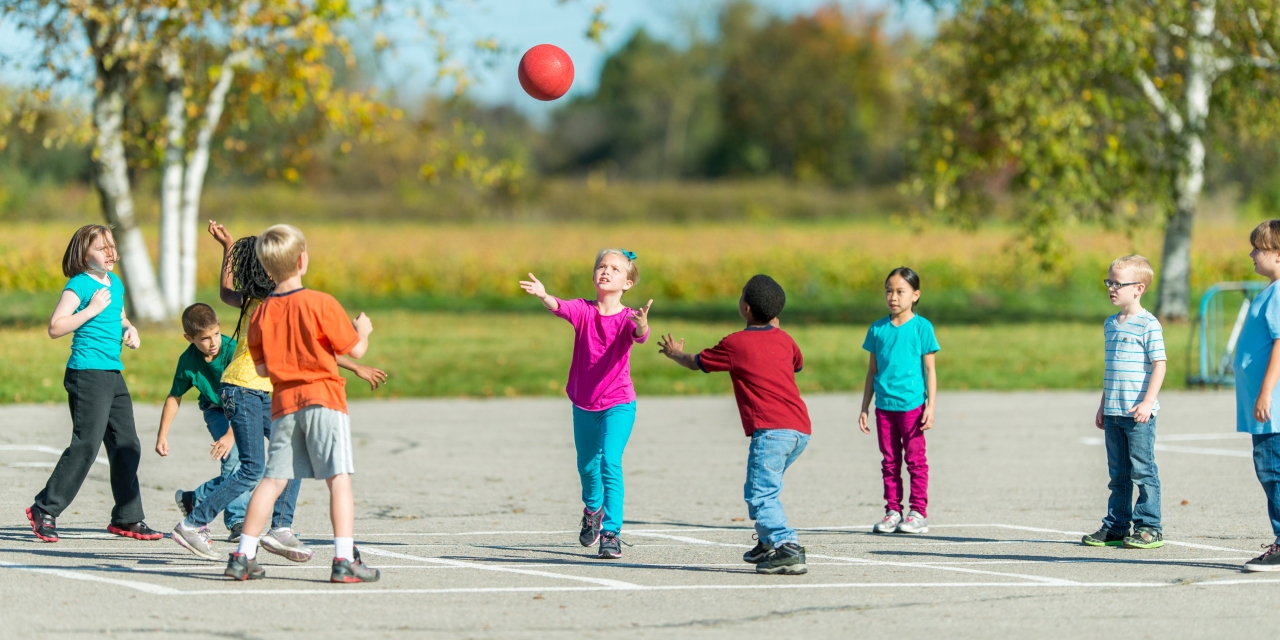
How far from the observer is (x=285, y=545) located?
23.9 feet

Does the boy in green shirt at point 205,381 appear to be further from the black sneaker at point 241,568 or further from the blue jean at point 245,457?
the black sneaker at point 241,568

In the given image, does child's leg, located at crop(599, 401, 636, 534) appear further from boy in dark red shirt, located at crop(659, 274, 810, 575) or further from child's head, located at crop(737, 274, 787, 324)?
child's head, located at crop(737, 274, 787, 324)

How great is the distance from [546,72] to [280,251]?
3.51 metres

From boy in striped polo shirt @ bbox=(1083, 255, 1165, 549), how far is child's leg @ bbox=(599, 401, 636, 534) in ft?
8.78

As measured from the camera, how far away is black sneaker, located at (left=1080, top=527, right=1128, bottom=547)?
25.8 ft

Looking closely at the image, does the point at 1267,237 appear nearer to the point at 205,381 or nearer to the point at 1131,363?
the point at 1131,363

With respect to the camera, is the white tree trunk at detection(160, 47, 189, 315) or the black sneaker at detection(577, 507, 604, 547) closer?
the black sneaker at detection(577, 507, 604, 547)

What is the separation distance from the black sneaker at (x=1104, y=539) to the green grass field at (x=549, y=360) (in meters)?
9.70

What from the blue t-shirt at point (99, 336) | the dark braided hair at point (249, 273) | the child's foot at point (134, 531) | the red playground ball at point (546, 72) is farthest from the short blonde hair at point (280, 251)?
the red playground ball at point (546, 72)

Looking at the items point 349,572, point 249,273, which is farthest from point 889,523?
point 249,273

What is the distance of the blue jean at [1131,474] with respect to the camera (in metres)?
7.76

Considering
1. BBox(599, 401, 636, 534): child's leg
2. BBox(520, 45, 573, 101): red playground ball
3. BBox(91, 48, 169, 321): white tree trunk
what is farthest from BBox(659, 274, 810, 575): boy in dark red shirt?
BBox(91, 48, 169, 321): white tree trunk

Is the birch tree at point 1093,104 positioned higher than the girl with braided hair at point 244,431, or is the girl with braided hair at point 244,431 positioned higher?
the birch tree at point 1093,104

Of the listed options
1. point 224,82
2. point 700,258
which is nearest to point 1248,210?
point 700,258
